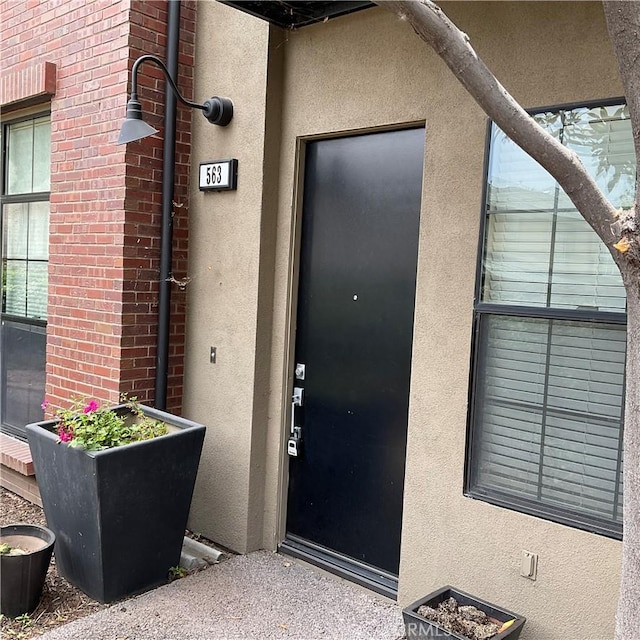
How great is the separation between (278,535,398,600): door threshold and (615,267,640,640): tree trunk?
6.14ft

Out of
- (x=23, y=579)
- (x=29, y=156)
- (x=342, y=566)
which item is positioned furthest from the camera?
(x=29, y=156)

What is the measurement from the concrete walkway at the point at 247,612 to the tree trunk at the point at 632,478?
1.64m

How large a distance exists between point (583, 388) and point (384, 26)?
2.13 meters

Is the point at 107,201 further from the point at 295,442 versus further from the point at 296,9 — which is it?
the point at 295,442

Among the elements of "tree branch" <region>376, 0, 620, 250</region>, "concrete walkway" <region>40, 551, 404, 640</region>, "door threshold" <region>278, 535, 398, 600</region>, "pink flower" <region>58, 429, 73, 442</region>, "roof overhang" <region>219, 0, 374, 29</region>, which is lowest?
"concrete walkway" <region>40, 551, 404, 640</region>

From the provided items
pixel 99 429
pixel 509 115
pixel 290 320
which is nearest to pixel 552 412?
pixel 509 115

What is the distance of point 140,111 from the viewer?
3521 millimetres

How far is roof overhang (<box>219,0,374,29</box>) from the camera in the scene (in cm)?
355

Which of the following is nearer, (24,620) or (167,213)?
(24,620)

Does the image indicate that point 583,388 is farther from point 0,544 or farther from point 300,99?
point 0,544

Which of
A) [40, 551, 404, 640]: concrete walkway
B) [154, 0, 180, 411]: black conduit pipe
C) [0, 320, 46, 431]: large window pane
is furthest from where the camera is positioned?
[0, 320, 46, 431]: large window pane

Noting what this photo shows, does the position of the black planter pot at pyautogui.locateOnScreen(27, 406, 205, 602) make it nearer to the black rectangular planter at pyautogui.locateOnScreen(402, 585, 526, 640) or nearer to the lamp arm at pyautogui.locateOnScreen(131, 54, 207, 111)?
the black rectangular planter at pyautogui.locateOnScreen(402, 585, 526, 640)

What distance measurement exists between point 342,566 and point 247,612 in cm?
66

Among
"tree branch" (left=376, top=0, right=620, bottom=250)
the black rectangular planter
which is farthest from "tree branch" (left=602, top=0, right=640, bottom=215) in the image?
the black rectangular planter
